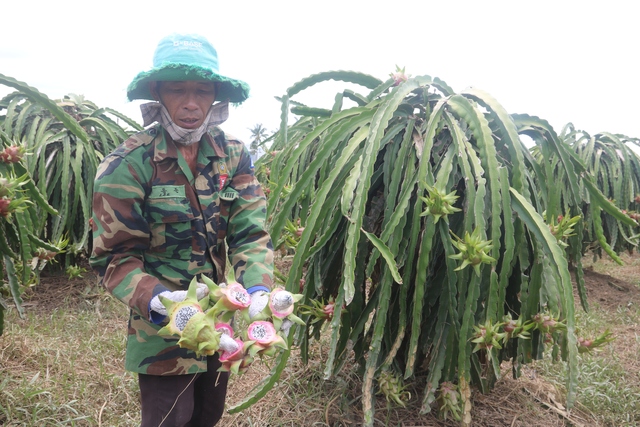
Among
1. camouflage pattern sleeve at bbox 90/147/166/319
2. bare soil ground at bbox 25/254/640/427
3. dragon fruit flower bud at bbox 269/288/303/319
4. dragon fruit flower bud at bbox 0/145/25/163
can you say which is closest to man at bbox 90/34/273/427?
camouflage pattern sleeve at bbox 90/147/166/319

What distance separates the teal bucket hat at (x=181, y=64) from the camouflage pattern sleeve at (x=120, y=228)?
10.7 inches

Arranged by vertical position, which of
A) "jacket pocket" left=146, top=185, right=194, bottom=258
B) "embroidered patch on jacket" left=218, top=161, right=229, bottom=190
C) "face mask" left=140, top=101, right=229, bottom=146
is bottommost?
"jacket pocket" left=146, top=185, right=194, bottom=258

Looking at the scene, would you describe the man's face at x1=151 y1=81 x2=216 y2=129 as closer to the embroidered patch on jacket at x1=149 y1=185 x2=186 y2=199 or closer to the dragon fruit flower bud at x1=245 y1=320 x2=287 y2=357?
the embroidered patch on jacket at x1=149 y1=185 x2=186 y2=199

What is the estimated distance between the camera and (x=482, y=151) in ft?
5.67

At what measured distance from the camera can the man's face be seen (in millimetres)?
1559

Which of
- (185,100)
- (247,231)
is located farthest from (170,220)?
(185,100)

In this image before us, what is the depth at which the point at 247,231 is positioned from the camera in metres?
1.67

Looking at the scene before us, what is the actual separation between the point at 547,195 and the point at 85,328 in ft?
9.57

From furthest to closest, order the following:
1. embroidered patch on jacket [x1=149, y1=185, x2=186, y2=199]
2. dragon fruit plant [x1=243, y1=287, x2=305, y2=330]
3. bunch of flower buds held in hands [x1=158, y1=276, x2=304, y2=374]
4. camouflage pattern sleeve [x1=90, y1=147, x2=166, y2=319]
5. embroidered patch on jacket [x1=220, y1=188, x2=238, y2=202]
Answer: embroidered patch on jacket [x1=220, y1=188, x2=238, y2=202], embroidered patch on jacket [x1=149, y1=185, x2=186, y2=199], camouflage pattern sleeve [x1=90, y1=147, x2=166, y2=319], dragon fruit plant [x1=243, y1=287, x2=305, y2=330], bunch of flower buds held in hands [x1=158, y1=276, x2=304, y2=374]

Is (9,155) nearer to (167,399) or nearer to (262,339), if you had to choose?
(167,399)

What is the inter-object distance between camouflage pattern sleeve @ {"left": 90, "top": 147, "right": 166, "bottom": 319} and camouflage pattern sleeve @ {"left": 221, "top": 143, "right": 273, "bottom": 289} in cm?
28

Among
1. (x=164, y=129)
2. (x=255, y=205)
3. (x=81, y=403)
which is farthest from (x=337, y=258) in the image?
(x=81, y=403)

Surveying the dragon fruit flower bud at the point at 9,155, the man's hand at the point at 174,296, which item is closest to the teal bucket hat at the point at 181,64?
the man's hand at the point at 174,296

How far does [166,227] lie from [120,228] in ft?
0.50
